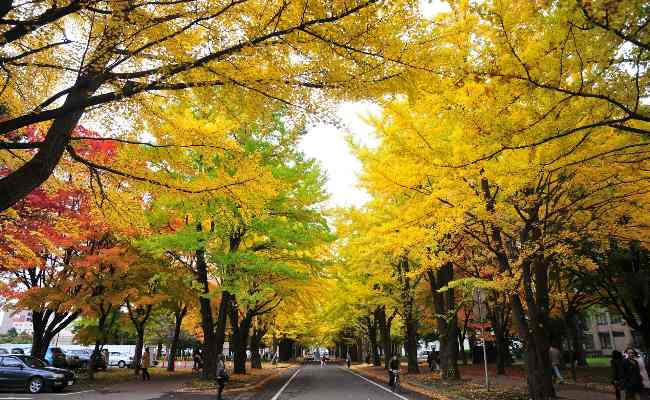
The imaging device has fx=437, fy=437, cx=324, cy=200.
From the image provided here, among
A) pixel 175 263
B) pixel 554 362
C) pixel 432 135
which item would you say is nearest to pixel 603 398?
pixel 554 362

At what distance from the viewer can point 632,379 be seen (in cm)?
993

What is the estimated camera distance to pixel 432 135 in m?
10.3

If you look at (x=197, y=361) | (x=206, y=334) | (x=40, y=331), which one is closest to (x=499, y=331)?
(x=206, y=334)

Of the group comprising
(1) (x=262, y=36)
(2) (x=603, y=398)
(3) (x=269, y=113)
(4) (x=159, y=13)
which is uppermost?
(4) (x=159, y=13)

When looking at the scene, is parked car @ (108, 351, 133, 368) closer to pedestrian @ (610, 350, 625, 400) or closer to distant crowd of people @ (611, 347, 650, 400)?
pedestrian @ (610, 350, 625, 400)

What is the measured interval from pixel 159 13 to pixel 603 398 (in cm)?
1410

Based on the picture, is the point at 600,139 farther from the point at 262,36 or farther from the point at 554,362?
the point at 554,362

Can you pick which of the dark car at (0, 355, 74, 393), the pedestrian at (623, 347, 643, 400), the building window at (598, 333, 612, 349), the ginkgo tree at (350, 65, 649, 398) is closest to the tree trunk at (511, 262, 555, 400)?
the ginkgo tree at (350, 65, 649, 398)

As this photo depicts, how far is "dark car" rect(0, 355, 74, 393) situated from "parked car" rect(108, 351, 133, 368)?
2763 centimetres

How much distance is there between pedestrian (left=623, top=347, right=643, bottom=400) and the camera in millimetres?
9859

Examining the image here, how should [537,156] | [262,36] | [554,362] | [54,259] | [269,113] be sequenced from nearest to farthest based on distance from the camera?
1. [262,36]
2. [269,113]
3. [537,156]
4. [554,362]
5. [54,259]

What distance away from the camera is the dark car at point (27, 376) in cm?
1552

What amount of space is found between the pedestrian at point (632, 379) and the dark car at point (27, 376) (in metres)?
17.8

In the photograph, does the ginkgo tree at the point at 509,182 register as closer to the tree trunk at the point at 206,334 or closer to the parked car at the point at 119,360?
the tree trunk at the point at 206,334
